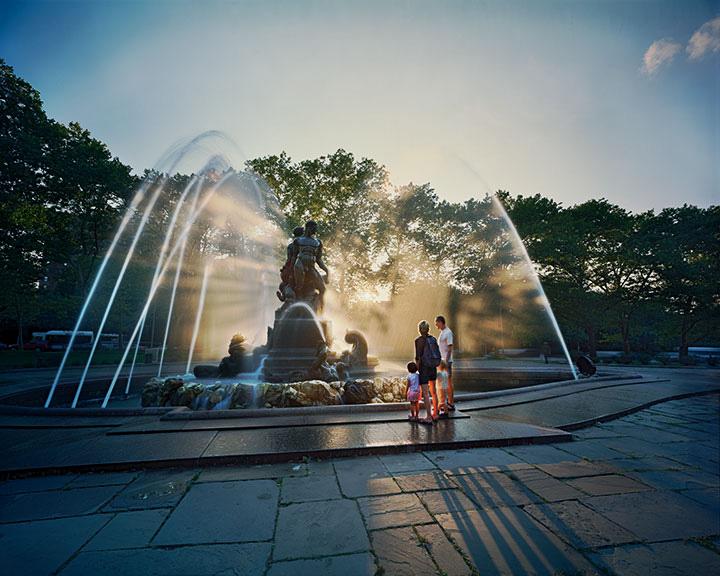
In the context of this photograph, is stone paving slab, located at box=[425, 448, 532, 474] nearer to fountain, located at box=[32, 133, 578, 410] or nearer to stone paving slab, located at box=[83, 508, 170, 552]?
stone paving slab, located at box=[83, 508, 170, 552]

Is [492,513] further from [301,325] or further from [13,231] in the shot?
[13,231]

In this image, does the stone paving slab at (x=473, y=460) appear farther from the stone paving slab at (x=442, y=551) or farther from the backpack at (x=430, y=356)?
the backpack at (x=430, y=356)

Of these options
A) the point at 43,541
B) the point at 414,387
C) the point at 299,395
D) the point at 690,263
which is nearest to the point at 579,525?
the point at 414,387

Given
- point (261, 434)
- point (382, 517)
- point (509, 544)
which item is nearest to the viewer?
point (509, 544)

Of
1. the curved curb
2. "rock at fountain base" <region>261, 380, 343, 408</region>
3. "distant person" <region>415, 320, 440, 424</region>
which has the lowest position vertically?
the curved curb

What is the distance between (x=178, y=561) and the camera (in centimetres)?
252

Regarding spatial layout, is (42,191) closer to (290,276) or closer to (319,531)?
(290,276)

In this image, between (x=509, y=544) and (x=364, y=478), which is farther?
(x=364, y=478)

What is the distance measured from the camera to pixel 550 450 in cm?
510

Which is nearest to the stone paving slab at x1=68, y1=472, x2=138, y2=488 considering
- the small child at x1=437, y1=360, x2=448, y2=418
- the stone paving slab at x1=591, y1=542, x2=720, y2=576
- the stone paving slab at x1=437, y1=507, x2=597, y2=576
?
the stone paving slab at x1=437, y1=507, x2=597, y2=576

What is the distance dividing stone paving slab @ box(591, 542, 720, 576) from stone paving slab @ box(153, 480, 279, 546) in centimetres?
272

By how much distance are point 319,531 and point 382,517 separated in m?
0.61

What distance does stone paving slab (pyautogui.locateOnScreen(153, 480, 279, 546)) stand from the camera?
2830 mm

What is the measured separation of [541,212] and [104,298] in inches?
1795
